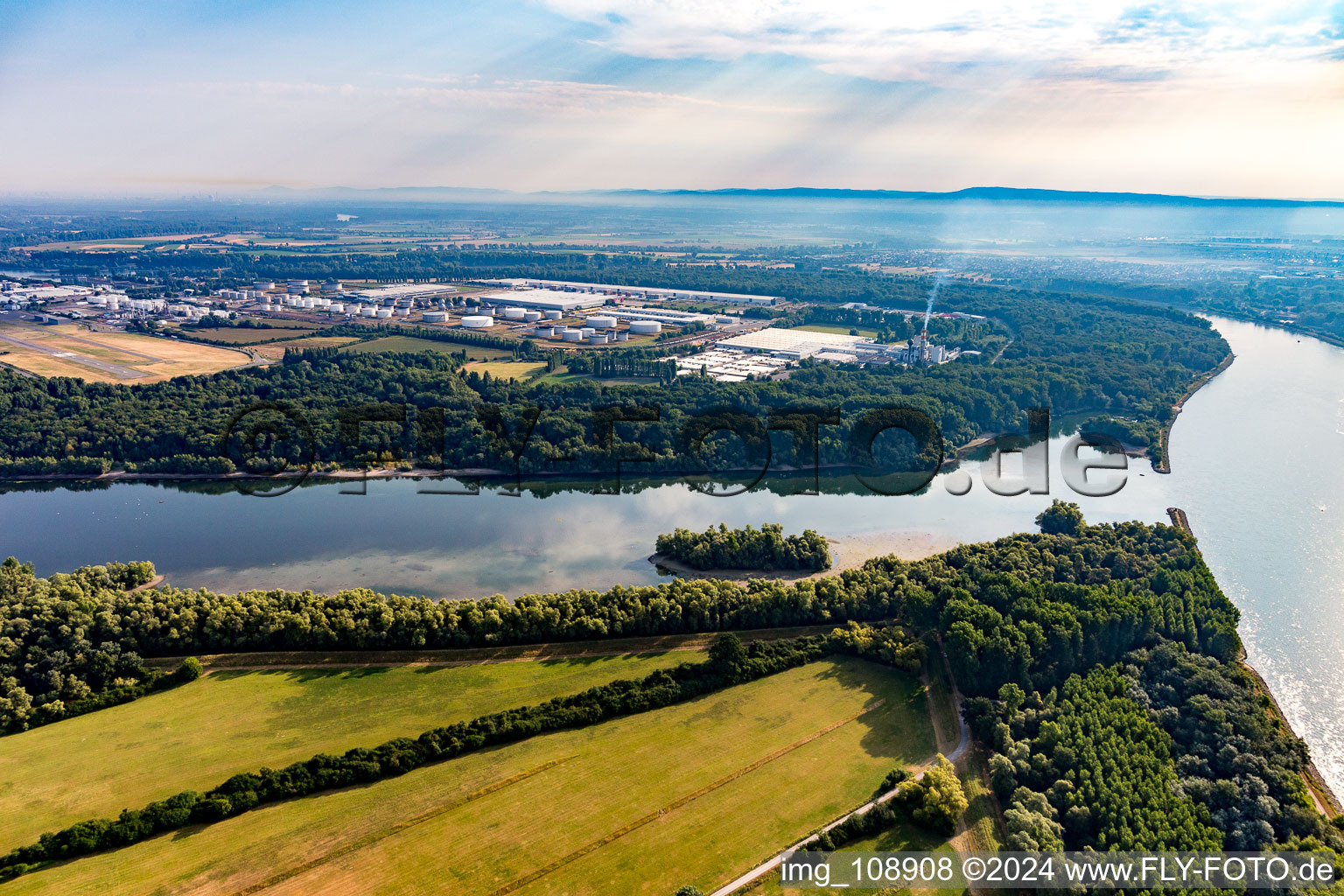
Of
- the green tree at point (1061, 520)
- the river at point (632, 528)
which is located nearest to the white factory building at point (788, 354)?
the river at point (632, 528)

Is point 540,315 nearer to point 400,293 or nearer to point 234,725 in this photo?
point 400,293

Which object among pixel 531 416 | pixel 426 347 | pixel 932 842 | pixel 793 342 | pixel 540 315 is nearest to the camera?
pixel 932 842

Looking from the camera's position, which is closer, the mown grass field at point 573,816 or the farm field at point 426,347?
the mown grass field at point 573,816

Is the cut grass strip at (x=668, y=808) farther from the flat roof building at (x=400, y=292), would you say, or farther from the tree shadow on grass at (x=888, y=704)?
the flat roof building at (x=400, y=292)

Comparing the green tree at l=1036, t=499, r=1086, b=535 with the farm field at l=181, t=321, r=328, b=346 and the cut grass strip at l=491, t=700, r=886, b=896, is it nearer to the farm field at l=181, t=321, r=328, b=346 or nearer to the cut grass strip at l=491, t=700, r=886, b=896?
the cut grass strip at l=491, t=700, r=886, b=896

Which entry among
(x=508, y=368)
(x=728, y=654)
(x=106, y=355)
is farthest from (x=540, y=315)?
(x=728, y=654)

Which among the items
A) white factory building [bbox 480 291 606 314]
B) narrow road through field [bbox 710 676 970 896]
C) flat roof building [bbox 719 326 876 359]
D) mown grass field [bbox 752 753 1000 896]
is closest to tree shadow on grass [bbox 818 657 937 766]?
narrow road through field [bbox 710 676 970 896]

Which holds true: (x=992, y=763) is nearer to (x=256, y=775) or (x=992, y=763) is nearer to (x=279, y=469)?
(x=256, y=775)
